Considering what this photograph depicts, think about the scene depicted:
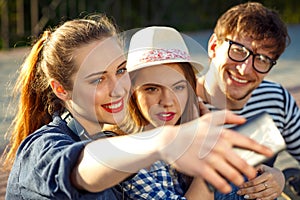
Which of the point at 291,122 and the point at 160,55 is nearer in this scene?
the point at 160,55

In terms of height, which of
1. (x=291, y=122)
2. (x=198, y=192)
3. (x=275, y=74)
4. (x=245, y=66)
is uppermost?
(x=245, y=66)

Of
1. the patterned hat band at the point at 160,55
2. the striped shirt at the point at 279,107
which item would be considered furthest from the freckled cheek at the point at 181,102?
the striped shirt at the point at 279,107

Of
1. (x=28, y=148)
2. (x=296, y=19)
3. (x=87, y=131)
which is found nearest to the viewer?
(x=28, y=148)

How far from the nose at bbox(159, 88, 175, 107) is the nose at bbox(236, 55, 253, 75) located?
92 centimetres

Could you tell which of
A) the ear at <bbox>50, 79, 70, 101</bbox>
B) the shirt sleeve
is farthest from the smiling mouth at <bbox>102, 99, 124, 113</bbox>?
the shirt sleeve

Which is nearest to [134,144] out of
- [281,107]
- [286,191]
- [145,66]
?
[145,66]

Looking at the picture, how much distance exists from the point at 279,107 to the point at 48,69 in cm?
166

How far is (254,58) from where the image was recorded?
348 cm

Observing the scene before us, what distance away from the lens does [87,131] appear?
95.7 inches

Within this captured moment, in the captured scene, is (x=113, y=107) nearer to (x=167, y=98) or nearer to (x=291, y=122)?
(x=167, y=98)

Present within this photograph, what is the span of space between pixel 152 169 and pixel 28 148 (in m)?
0.58

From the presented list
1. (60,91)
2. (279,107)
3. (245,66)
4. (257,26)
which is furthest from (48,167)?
(279,107)

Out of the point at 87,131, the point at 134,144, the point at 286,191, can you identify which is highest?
the point at 134,144

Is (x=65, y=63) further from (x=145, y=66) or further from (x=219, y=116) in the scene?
(x=219, y=116)
